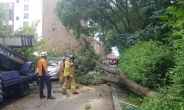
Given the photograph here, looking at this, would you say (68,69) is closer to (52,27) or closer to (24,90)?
(24,90)

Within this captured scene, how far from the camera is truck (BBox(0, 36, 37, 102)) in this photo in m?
7.83

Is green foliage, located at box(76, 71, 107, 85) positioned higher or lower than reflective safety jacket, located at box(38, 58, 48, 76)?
lower

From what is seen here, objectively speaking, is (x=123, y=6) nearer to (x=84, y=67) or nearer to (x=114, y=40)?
(x=114, y=40)

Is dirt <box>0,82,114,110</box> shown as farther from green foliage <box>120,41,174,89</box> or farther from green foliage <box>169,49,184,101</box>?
green foliage <box>169,49,184,101</box>

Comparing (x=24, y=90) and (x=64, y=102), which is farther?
(x=24, y=90)

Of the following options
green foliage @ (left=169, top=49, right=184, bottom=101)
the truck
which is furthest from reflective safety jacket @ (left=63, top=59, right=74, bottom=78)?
green foliage @ (left=169, top=49, right=184, bottom=101)

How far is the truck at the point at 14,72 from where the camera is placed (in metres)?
7.83

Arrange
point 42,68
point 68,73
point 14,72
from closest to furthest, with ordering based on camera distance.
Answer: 1. point 14,72
2. point 42,68
3. point 68,73

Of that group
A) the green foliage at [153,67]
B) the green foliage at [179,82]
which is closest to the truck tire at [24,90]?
the green foliage at [153,67]

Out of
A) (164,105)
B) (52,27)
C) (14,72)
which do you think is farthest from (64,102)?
(52,27)

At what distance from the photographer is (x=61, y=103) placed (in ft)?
26.5

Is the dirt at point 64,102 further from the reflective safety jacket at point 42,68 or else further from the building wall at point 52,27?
the building wall at point 52,27

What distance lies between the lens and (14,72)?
8.45 meters

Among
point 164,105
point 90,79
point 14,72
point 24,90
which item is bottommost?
point 24,90
